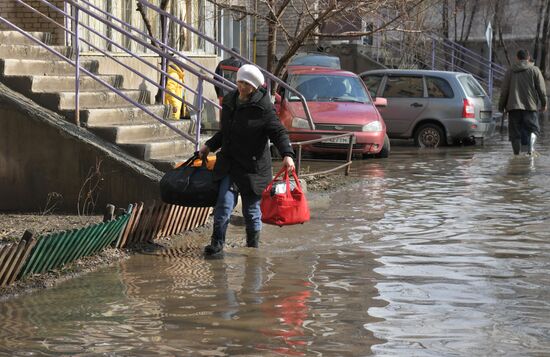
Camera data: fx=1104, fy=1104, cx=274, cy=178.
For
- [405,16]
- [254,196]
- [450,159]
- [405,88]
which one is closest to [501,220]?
[254,196]

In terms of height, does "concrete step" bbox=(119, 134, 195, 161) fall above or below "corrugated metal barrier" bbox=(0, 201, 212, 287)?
above

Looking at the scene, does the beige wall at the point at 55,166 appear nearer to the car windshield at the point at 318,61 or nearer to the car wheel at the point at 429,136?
the car wheel at the point at 429,136

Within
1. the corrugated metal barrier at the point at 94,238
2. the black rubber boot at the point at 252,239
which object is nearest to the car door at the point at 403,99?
the corrugated metal barrier at the point at 94,238

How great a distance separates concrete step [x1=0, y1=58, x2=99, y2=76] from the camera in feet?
39.7

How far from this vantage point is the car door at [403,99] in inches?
877

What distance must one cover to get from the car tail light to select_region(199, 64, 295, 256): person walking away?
13.1 metres

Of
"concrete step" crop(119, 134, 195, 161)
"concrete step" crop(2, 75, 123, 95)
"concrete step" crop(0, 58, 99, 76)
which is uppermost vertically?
"concrete step" crop(0, 58, 99, 76)

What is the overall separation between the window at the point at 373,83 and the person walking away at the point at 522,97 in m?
3.62

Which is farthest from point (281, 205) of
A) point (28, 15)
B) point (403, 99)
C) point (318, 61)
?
point (318, 61)

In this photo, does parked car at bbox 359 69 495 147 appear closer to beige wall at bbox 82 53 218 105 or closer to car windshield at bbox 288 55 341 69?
beige wall at bbox 82 53 218 105

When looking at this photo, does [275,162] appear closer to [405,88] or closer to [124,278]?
[405,88]

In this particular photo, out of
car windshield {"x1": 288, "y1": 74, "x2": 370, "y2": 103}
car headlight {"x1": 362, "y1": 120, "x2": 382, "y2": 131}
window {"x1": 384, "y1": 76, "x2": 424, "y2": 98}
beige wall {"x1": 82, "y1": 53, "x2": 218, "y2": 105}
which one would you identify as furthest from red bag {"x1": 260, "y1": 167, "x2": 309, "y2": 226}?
window {"x1": 384, "y1": 76, "x2": 424, "y2": 98}

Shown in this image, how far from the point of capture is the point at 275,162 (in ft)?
57.5

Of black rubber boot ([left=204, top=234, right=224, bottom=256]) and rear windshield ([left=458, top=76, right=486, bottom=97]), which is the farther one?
rear windshield ([left=458, top=76, right=486, bottom=97])
